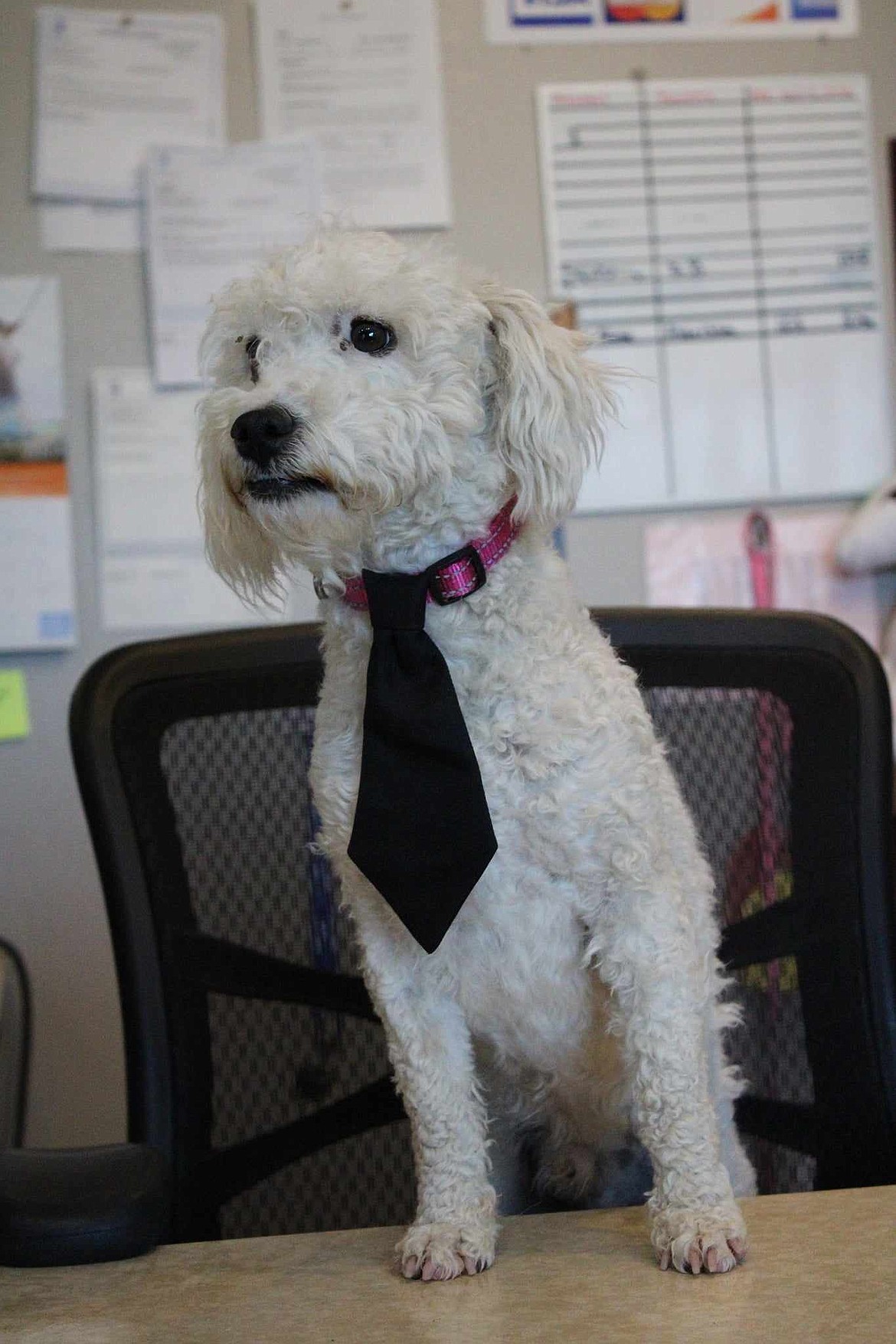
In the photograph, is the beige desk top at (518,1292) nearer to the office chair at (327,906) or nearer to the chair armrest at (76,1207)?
the chair armrest at (76,1207)

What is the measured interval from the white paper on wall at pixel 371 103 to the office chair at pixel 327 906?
0.84 m

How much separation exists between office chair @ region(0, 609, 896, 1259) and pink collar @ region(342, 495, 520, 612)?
238 millimetres

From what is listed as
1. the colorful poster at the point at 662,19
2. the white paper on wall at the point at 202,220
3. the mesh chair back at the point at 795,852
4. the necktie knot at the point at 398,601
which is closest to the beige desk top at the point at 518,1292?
the mesh chair back at the point at 795,852

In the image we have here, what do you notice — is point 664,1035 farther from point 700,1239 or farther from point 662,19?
point 662,19

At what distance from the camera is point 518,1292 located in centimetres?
72

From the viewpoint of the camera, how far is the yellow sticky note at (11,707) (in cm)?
163

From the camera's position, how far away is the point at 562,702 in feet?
2.62

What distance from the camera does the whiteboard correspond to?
67.3 inches

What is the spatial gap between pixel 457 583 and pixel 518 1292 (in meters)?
0.40

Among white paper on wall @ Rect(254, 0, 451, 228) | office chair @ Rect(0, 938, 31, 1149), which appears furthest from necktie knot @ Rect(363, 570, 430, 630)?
white paper on wall @ Rect(254, 0, 451, 228)

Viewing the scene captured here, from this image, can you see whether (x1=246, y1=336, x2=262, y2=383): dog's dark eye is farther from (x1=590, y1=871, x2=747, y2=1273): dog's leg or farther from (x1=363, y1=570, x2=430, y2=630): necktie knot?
(x1=590, y1=871, x2=747, y2=1273): dog's leg

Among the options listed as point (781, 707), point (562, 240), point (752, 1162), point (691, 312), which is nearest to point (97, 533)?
point (562, 240)

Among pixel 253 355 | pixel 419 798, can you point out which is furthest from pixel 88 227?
pixel 419 798

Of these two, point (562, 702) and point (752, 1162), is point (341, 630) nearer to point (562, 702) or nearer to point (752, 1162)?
point (562, 702)
